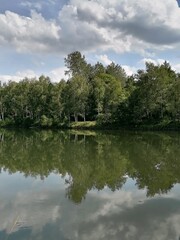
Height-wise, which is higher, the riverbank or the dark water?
the riverbank

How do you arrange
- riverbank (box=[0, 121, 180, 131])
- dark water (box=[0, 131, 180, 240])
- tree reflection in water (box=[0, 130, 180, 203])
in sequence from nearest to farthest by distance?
dark water (box=[0, 131, 180, 240]) < tree reflection in water (box=[0, 130, 180, 203]) < riverbank (box=[0, 121, 180, 131])

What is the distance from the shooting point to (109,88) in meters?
74.9

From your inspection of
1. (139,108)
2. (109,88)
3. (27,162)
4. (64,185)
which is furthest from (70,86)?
(64,185)

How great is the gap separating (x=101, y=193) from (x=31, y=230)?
5.46 meters

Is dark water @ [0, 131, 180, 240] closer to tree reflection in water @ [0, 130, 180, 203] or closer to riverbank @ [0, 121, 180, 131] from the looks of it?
tree reflection in water @ [0, 130, 180, 203]

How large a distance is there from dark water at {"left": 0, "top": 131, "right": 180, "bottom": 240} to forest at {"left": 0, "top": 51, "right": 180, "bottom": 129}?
40.9 metres

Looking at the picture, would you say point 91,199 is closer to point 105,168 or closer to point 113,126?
point 105,168

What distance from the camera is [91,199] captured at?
1359cm

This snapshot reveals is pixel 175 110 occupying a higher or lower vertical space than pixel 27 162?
higher

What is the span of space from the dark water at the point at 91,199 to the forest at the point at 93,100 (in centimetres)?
4092

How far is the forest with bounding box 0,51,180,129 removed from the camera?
6544 centimetres

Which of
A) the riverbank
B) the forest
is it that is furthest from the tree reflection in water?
the forest

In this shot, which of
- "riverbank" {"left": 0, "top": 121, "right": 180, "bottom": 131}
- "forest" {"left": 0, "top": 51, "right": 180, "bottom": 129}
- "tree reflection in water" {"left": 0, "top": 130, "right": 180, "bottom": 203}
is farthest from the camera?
"forest" {"left": 0, "top": 51, "right": 180, "bottom": 129}

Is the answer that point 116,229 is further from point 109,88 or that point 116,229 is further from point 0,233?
point 109,88
